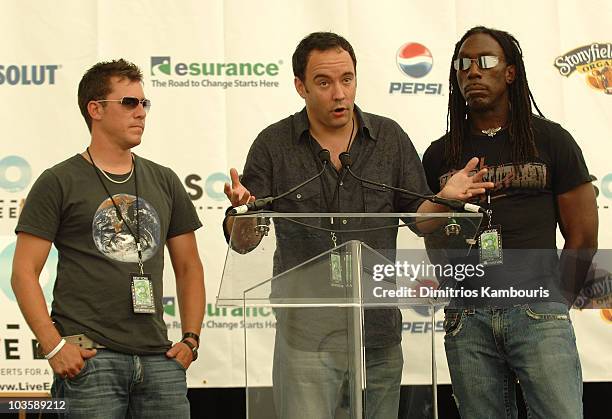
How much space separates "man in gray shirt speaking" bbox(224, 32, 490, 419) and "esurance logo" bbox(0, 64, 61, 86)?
1672mm

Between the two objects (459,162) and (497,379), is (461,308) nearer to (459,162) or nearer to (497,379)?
(497,379)

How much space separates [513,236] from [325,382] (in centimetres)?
99

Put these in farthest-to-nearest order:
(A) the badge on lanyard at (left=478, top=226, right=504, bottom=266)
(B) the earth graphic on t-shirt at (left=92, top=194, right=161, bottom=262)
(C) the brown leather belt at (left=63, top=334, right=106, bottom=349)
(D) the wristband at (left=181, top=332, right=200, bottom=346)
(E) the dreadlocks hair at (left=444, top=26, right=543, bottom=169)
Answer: (D) the wristband at (left=181, top=332, right=200, bottom=346) → (B) the earth graphic on t-shirt at (left=92, top=194, right=161, bottom=262) → (C) the brown leather belt at (left=63, top=334, right=106, bottom=349) → (E) the dreadlocks hair at (left=444, top=26, right=543, bottom=169) → (A) the badge on lanyard at (left=478, top=226, right=504, bottom=266)

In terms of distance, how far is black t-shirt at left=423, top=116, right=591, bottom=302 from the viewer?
286 centimetres

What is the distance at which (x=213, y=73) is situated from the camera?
14.2 feet

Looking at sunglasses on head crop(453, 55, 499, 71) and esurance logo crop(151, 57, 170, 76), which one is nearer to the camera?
sunglasses on head crop(453, 55, 499, 71)

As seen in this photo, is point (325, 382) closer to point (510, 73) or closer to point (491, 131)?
point (491, 131)

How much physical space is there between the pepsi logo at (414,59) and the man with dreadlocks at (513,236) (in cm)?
110

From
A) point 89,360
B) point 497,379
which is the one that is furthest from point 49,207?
point 497,379

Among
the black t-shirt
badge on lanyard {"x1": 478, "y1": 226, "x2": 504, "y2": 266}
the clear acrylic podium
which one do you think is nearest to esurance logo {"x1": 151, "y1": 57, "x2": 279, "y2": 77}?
the black t-shirt

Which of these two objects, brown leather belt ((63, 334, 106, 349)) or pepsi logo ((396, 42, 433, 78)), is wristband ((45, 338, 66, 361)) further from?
pepsi logo ((396, 42, 433, 78))

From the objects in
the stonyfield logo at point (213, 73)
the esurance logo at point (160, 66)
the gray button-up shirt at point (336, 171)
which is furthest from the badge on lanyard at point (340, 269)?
the esurance logo at point (160, 66)

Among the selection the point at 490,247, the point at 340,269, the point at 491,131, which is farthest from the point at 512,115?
the point at 340,269

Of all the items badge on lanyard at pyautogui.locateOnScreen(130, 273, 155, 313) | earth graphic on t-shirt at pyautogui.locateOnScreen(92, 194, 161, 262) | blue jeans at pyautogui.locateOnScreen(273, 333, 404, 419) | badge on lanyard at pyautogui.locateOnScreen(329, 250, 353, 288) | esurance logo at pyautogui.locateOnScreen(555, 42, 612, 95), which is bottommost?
blue jeans at pyautogui.locateOnScreen(273, 333, 404, 419)
